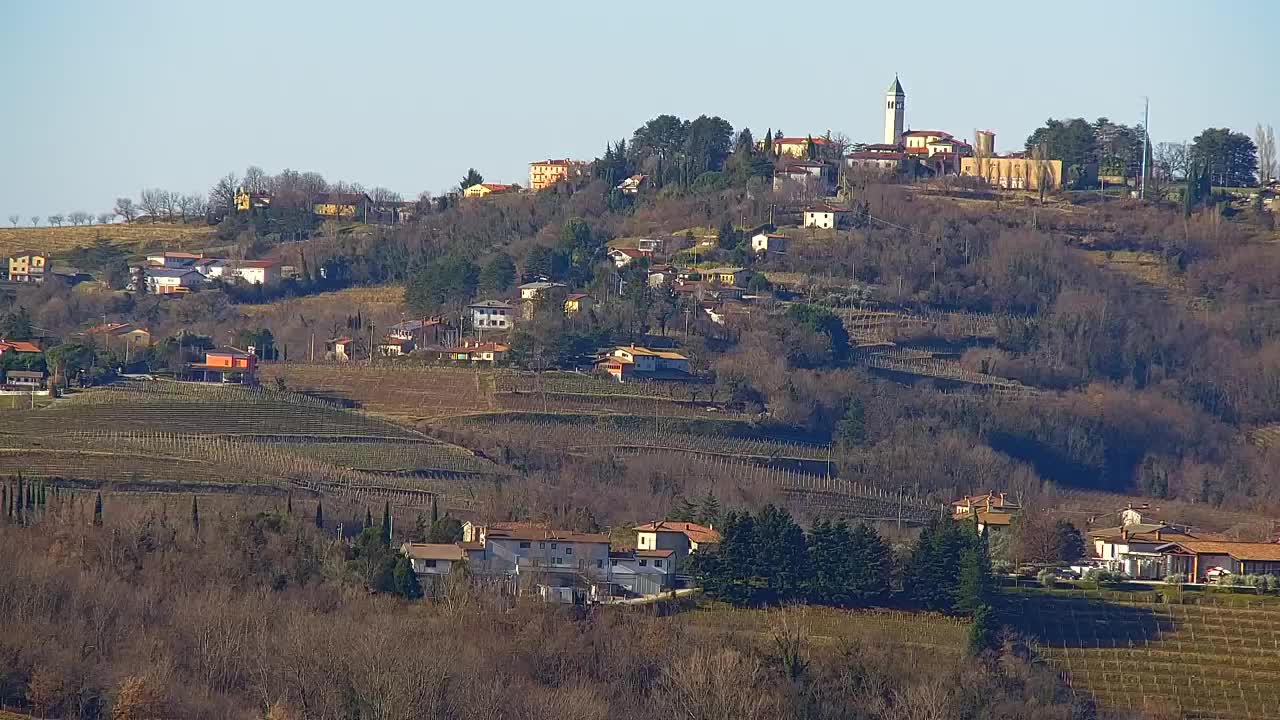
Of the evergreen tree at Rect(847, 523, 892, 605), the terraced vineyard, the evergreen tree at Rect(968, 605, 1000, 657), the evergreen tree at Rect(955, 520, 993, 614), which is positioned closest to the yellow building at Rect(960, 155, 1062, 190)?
the terraced vineyard

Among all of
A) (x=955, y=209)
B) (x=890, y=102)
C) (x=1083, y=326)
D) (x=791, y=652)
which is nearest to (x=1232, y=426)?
(x=1083, y=326)

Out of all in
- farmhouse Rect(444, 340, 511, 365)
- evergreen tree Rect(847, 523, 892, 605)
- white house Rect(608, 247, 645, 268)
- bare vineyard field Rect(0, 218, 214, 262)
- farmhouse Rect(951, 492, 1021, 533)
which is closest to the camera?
evergreen tree Rect(847, 523, 892, 605)

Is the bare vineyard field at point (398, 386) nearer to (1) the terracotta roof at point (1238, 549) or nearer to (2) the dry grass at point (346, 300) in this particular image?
(2) the dry grass at point (346, 300)

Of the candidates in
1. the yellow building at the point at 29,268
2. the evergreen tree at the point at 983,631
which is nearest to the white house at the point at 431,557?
the evergreen tree at the point at 983,631

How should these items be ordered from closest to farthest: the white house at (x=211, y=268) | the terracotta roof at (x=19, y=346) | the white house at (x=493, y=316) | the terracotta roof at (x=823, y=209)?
1. the terracotta roof at (x=19, y=346)
2. the white house at (x=493, y=316)
3. the terracotta roof at (x=823, y=209)
4. the white house at (x=211, y=268)

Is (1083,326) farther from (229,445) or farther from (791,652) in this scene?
(791,652)

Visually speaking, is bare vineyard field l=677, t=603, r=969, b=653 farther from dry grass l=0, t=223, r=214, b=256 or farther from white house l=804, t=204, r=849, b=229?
dry grass l=0, t=223, r=214, b=256
